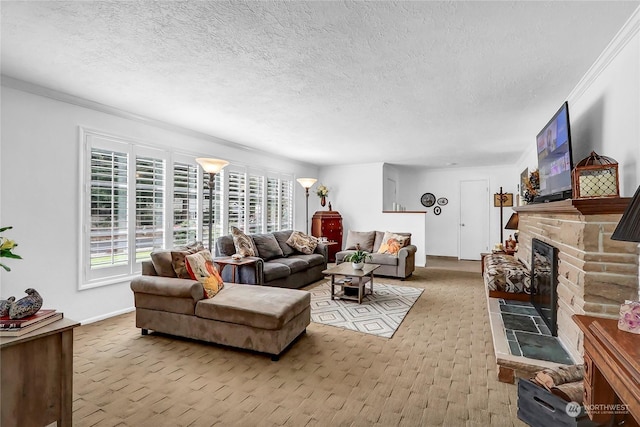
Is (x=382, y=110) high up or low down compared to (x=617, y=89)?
up

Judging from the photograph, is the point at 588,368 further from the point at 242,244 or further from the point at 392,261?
the point at 392,261

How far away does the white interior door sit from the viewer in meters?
7.82

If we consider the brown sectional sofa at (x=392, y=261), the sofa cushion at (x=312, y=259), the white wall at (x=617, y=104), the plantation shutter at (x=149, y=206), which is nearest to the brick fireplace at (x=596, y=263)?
the white wall at (x=617, y=104)

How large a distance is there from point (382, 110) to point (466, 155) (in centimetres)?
354

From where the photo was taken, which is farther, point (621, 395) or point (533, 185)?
point (533, 185)

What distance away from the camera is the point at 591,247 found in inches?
78.8

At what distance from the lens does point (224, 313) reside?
2758 millimetres

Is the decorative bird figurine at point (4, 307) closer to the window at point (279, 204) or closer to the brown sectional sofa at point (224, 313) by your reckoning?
the brown sectional sofa at point (224, 313)

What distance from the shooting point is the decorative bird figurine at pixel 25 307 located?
1554 mm

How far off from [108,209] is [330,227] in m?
4.73

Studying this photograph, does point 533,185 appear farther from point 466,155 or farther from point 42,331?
point 42,331

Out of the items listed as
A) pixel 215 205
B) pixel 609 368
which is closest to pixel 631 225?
pixel 609 368

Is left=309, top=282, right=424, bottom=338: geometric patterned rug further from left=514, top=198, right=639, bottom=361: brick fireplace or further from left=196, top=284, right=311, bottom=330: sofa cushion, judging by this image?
left=514, top=198, right=639, bottom=361: brick fireplace

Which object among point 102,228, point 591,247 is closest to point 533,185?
point 591,247
